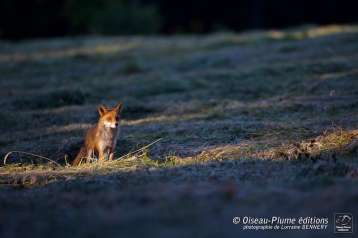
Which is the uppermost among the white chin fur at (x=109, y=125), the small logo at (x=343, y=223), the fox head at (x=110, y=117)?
the fox head at (x=110, y=117)

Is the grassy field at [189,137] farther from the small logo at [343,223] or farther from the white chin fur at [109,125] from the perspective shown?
the white chin fur at [109,125]

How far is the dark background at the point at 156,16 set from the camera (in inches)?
→ 1587

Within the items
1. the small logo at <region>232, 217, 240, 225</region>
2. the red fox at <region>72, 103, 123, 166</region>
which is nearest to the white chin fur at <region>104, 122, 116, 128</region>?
the red fox at <region>72, 103, 123, 166</region>

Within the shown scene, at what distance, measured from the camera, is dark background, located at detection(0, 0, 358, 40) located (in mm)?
40312

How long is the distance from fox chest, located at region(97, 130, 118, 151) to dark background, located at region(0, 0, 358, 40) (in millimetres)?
29485

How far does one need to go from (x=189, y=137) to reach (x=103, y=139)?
1506 mm

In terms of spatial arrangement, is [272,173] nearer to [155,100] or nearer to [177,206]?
[177,206]

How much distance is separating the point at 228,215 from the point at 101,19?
34.9m

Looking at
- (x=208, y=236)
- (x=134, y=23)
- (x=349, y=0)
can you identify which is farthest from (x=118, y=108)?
(x=349, y=0)

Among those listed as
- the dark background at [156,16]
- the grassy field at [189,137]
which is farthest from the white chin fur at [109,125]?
the dark background at [156,16]

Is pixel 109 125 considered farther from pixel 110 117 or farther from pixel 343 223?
pixel 343 223

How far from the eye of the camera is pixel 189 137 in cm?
1149

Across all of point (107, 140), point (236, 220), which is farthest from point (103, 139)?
point (236, 220)

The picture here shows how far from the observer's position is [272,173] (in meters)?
8.72
